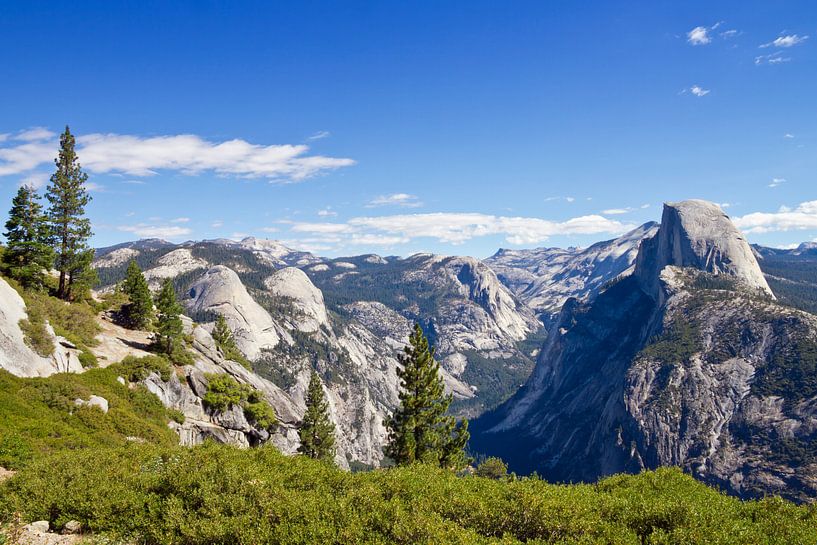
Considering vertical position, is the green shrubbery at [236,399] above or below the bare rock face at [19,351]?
below

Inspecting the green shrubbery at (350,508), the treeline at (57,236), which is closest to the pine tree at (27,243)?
the treeline at (57,236)

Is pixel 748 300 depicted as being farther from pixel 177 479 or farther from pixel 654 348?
pixel 177 479

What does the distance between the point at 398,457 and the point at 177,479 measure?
2953cm

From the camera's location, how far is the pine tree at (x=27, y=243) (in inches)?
1781

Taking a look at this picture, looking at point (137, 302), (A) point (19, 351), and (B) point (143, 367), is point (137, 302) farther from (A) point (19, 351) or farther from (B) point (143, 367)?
(A) point (19, 351)

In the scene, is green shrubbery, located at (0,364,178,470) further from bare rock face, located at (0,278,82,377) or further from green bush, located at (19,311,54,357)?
green bush, located at (19,311,54,357)

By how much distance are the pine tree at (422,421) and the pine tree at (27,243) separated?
38317 mm

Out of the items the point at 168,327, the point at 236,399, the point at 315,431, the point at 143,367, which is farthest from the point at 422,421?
the point at 315,431

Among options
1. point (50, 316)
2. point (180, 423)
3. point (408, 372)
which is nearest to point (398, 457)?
point (408, 372)

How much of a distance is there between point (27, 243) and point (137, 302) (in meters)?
13.0

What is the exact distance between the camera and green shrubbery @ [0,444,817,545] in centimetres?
1398

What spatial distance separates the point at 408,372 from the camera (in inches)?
1742

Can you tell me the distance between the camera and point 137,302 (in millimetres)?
55312

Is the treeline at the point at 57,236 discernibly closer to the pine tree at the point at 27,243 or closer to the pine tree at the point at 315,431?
the pine tree at the point at 27,243
